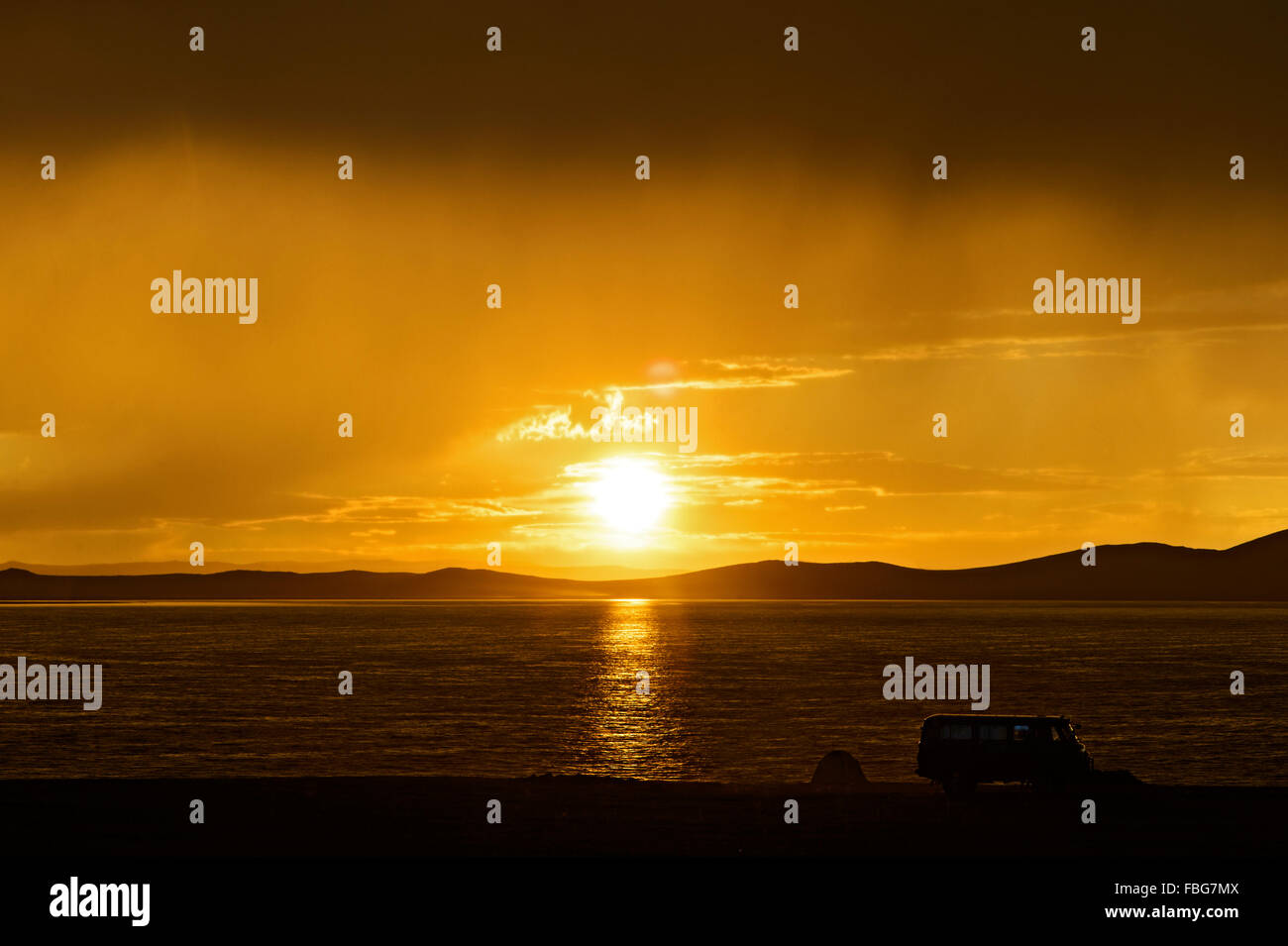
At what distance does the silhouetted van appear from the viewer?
1455 inches

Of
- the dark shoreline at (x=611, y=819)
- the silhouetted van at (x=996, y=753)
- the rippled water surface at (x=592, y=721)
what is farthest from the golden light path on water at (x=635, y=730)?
the dark shoreline at (x=611, y=819)

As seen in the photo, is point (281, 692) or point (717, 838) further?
point (281, 692)

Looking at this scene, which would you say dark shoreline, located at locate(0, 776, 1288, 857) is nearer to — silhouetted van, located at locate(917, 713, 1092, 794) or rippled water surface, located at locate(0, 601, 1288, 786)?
silhouetted van, located at locate(917, 713, 1092, 794)

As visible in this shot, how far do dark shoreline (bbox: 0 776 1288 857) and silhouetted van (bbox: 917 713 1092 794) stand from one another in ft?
3.49

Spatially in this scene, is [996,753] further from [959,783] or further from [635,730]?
[635,730]

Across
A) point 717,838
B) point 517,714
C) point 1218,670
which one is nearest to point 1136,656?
point 1218,670

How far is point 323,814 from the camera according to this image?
28562 mm

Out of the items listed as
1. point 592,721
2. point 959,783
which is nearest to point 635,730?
point 592,721

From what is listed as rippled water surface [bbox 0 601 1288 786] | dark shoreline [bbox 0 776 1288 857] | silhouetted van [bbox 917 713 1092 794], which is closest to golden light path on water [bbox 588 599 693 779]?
rippled water surface [bbox 0 601 1288 786]
